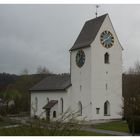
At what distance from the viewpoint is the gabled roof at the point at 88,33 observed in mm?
41156

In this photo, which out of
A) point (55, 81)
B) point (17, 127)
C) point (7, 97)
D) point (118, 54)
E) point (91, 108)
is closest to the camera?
point (17, 127)

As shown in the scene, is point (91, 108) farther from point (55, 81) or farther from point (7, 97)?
point (7, 97)

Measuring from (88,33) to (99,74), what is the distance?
16.2ft

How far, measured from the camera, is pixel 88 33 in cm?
4262

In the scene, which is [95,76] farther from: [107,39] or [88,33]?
[88,33]

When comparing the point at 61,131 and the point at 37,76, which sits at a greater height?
the point at 37,76

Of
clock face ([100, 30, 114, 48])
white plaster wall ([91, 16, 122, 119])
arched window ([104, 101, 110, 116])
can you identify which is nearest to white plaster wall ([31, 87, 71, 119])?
white plaster wall ([91, 16, 122, 119])

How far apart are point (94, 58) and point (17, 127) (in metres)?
29.5

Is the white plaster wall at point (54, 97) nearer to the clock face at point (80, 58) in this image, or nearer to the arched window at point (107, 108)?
the clock face at point (80, 58)

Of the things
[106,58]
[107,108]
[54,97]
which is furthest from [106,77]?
[54,97]

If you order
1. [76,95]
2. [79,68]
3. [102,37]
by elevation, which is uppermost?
[102,37]

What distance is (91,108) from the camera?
39500mm

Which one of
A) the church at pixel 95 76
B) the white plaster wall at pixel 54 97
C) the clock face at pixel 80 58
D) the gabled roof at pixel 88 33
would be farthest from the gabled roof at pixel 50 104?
the gabled roof at pixel 88 33

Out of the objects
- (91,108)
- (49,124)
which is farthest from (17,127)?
(91,108)
